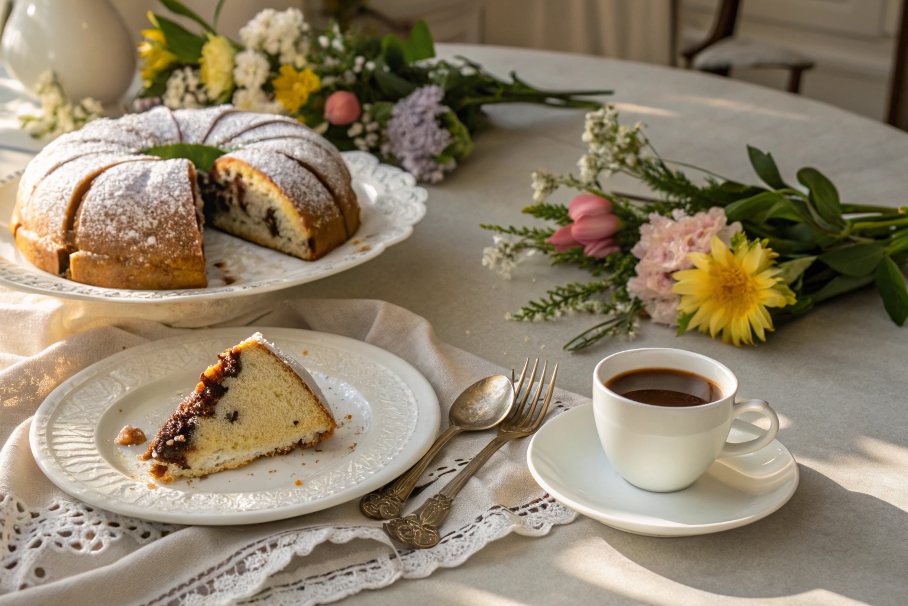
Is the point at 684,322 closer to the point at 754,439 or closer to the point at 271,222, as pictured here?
the point at 754,439

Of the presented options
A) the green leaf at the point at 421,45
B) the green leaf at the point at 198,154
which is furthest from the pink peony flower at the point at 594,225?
the green leaf at the point at 421,45

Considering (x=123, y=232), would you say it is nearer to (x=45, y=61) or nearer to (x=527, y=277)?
(x=527, y=277)

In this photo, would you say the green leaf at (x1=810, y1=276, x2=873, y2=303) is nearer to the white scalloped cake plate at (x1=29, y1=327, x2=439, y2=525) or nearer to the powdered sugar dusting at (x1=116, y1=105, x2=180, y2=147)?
the white scalloped cake plate at (x1=29, y1=327, x2=439, y2=525)

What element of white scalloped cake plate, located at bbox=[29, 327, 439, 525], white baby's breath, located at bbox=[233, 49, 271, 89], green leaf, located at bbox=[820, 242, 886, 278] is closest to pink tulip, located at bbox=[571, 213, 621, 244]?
green leaf, located at bbox=[820, 242, 886, 278]

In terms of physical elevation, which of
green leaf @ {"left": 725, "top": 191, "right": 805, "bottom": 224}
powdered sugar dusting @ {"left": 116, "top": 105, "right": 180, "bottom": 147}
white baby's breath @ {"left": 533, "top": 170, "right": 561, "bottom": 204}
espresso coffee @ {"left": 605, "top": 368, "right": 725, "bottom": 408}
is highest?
powdered sugar dusting @ {"left": 116, "top": 105, "right": 180, "bottom": 147}

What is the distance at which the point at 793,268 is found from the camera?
1.15m

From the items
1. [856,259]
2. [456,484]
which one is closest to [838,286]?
[856,259]

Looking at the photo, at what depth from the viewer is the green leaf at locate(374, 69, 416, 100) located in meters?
1.81

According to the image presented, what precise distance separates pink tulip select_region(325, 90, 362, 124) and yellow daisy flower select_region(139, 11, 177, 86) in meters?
0.43

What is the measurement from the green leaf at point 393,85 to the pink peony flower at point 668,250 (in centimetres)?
83

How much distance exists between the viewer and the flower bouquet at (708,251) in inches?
43.6

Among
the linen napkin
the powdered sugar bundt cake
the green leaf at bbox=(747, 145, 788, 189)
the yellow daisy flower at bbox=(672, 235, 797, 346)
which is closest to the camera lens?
the linen napkin

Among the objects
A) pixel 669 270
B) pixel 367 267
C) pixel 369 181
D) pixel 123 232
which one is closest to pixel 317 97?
pixel 369 181

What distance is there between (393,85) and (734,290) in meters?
1.00
